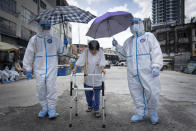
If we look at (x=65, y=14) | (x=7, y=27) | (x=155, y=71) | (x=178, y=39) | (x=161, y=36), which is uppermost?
(x=161, y=36)

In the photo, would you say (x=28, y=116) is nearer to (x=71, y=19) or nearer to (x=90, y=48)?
(x=90, y=48)

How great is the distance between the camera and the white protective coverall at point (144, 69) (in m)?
2.64

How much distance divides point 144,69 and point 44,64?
6.86ft

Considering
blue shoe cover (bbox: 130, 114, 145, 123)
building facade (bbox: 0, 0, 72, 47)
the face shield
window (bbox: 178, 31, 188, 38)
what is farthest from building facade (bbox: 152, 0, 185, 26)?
blue shoe cover (bbox: 130, 114, 145, 123)

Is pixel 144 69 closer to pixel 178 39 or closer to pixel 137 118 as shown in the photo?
pixel 137 118

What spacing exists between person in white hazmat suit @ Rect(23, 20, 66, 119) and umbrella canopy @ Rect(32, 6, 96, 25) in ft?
0.46

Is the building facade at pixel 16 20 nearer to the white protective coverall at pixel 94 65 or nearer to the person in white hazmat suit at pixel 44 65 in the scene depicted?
the person in white hazmat suit at pixel 44 65

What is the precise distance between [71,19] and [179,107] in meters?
3.57

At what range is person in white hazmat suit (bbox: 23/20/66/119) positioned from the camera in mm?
2946

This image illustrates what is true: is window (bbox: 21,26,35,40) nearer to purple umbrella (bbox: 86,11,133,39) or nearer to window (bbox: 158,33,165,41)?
purple umbrella (bbox: 86,11,133,39)

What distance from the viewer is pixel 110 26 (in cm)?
332

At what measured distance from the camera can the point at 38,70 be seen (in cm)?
299

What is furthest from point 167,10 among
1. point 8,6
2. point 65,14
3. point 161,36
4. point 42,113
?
point 42,113

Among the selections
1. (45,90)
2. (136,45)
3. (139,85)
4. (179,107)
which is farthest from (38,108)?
(179,107)
